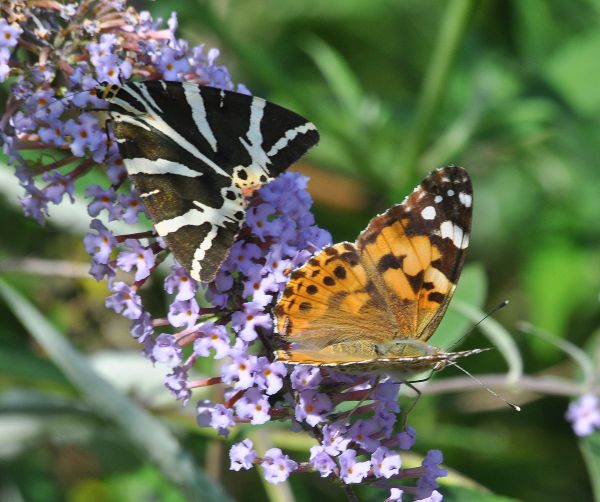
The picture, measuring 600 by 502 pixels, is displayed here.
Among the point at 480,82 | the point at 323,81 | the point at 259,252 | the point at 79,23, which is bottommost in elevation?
the point at 259,252

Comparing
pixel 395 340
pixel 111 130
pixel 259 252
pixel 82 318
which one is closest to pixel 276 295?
pixel 259 252

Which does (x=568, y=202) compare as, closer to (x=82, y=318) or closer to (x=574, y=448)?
(x=574, y=448)

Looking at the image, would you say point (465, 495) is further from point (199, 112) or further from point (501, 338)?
point (199, 112)

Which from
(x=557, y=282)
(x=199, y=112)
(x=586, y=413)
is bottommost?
(x=586, y=413)

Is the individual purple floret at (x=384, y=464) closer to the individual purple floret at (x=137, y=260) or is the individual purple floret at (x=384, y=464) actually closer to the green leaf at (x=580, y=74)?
the individual purple floret at (x=137, y=260)

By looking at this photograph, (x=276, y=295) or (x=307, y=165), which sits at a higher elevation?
(x=307, y=165)

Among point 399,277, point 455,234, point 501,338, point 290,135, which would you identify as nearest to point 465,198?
point 455,234
